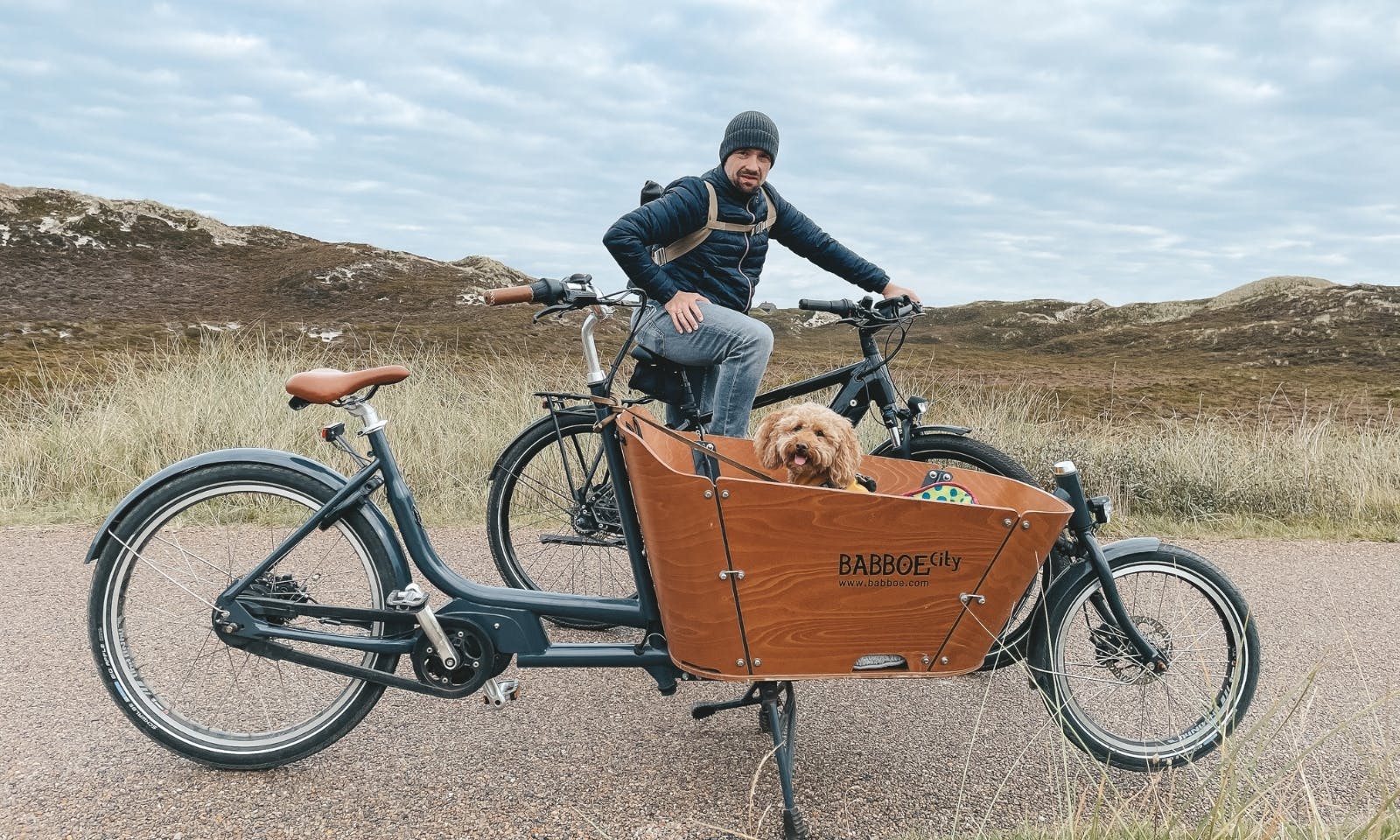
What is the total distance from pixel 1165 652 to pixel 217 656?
3.15 metres

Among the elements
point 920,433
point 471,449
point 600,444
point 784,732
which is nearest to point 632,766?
point 784,732

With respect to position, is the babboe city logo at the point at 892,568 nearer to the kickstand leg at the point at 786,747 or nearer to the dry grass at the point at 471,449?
the kickstand leg at the point at 786,747

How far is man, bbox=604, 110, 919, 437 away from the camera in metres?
3.24

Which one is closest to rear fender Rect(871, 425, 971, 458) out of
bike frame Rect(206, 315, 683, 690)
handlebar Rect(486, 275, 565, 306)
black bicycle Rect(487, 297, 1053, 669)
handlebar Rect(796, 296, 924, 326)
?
black bicycle Rect(487, 297, 1053, 669)

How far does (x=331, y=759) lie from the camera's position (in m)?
2.54

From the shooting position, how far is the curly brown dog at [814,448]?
252cm

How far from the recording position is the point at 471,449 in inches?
279

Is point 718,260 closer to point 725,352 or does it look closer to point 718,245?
point 718,245

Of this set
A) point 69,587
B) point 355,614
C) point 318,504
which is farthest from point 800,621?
point 69,587

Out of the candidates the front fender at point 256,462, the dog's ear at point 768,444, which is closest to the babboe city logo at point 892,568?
the dog's ear at point 768,444

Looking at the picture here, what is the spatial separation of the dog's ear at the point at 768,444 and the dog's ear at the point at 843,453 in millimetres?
170

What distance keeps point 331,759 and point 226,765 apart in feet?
0.93

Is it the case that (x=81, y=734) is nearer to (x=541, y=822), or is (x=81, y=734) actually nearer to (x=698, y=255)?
(x=541, y=822)

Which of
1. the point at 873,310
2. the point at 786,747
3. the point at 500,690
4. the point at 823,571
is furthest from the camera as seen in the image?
the point at 873,310
